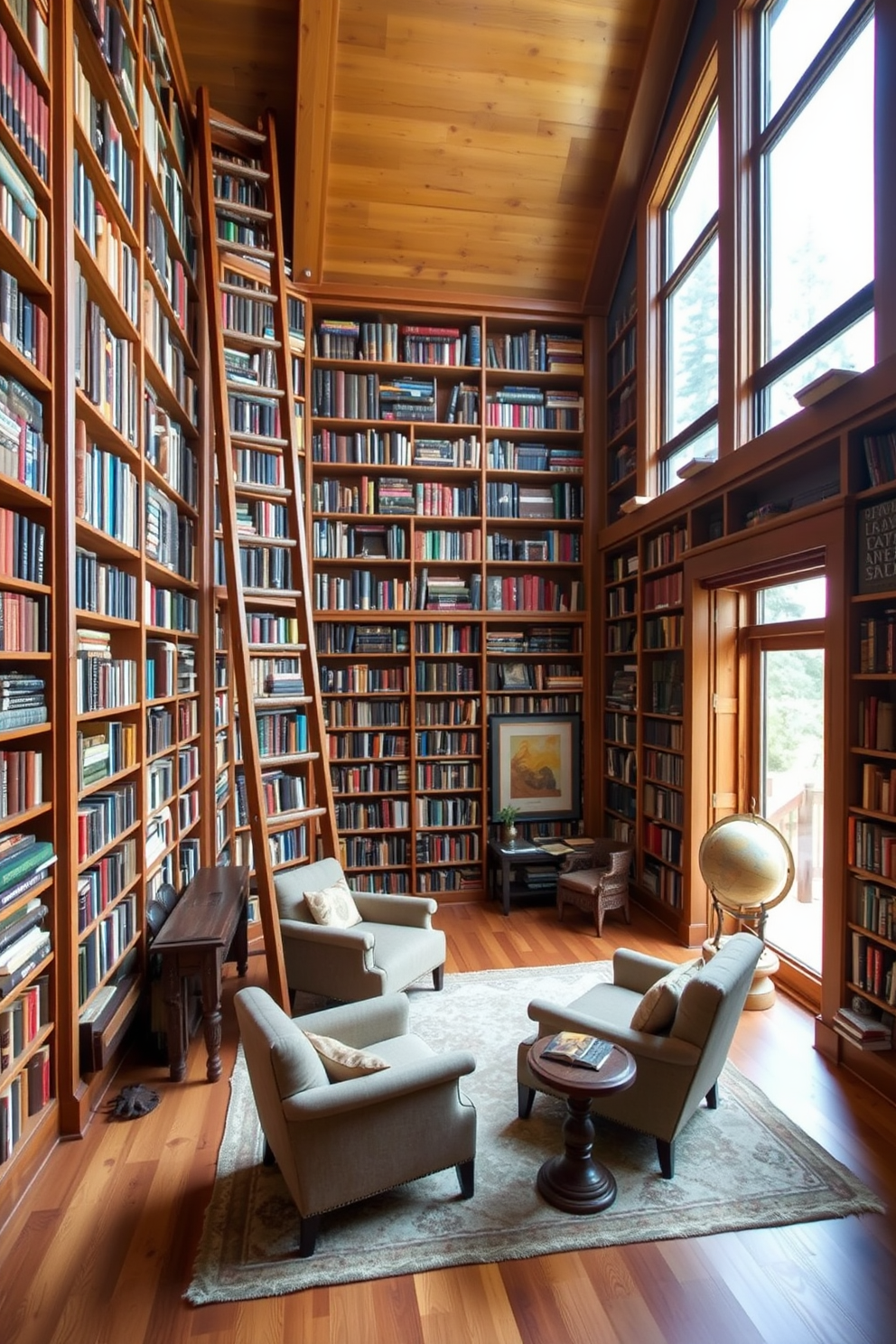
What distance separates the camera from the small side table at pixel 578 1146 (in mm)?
2107

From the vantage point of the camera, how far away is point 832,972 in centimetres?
295

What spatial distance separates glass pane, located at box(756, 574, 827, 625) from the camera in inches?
137

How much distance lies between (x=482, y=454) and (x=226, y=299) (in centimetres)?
194

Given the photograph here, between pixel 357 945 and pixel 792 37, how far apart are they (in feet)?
15.7

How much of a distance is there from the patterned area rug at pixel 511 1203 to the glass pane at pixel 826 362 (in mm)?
2894

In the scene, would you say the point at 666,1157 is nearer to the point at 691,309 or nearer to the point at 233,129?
the point at 691,309

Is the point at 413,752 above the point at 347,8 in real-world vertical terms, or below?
below

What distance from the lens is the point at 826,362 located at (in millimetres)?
3125

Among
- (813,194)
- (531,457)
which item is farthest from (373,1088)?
(531,457)

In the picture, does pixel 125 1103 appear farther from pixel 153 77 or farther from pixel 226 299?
pixel 153 77

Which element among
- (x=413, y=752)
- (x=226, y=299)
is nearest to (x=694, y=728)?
(x=413, y=752)

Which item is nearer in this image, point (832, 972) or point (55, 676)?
point (55, 676)

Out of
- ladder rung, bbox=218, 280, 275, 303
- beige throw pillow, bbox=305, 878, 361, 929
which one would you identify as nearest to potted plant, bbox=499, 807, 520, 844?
beige throw pillow, bbox=305, 878, 361, 929

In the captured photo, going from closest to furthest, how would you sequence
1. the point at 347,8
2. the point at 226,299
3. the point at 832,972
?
the point at 832,972
the point at 347,8
the point at 226,299
